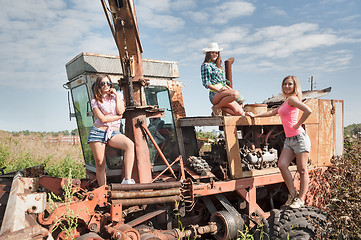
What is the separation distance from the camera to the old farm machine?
348cm

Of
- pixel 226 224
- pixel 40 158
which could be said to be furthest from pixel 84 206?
pixel 40 158

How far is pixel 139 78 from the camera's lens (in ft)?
14.3

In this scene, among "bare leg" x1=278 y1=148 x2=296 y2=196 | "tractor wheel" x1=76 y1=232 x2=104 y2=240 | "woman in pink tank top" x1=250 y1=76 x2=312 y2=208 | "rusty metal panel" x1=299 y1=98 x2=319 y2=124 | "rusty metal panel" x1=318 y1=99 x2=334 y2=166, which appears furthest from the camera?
"rusty metal panel" x1=318 y1=99 x2=334 y2=166

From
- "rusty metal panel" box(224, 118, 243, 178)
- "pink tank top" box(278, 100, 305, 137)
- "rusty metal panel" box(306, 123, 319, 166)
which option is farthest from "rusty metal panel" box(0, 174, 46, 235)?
"rusty metal panel" box(306, 123, 319, 166)

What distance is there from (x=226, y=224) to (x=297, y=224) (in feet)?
3.07

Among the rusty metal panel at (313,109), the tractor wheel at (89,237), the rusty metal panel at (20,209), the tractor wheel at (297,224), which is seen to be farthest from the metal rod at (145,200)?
the rusty metal panel at (313,109)

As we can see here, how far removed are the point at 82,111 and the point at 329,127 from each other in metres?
4.62

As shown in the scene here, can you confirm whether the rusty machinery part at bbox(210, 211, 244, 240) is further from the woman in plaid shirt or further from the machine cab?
the woman in plaid shirt

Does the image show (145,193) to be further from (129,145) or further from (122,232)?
(129,145)

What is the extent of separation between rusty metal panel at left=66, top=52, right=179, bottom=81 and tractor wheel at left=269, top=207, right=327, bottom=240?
9.86 feet

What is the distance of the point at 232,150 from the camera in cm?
456

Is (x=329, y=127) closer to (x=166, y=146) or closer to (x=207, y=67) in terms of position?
(x=207, y=67)

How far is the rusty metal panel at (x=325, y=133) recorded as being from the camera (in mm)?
5637

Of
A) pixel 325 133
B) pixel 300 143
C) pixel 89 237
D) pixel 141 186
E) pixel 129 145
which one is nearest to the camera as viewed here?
pixel 89 237
